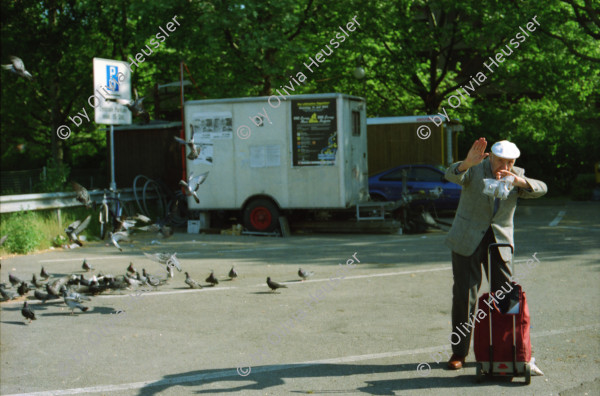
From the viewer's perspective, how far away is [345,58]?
2619 centimetres

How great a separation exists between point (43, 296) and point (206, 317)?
2096 millimetres

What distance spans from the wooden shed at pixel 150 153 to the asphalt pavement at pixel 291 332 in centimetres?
742

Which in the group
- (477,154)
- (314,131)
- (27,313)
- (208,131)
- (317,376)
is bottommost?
(317,376)

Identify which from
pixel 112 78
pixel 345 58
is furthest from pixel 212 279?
pixel 345 58

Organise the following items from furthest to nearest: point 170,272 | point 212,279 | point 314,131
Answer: point 314,131
point 170,272
point 212,279

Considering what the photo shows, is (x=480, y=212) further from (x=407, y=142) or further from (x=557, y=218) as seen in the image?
(x=407, y=142)

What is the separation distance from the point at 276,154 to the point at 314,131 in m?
1.01

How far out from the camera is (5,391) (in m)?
5.70

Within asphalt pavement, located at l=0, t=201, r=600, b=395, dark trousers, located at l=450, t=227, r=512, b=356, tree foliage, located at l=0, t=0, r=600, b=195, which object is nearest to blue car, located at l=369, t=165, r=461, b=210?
tree foliage, located at l=0, t=0, r=600, b=195

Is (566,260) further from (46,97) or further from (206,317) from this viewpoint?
(46,97)

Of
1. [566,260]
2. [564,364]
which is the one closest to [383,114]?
[566,260]

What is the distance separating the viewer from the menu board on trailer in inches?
643

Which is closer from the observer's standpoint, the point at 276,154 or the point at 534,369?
the point at 534,369

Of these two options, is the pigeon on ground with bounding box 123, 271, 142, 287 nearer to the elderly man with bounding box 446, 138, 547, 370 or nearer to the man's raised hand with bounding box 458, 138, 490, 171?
the elderly man with bounding box 446, 138, 547, 370
